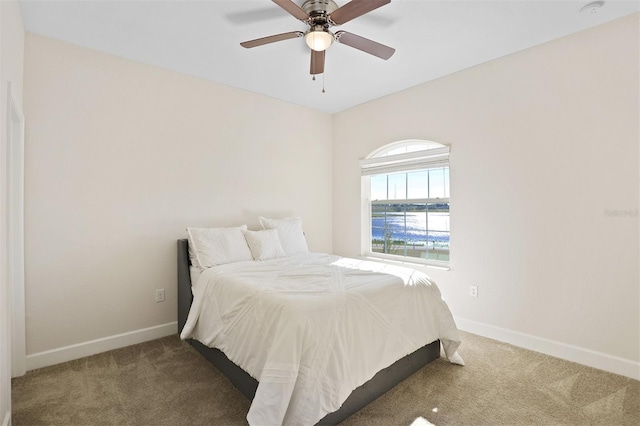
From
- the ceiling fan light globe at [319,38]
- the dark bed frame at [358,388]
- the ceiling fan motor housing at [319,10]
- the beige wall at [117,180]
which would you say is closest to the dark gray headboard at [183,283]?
the dark bed frame at [358,388]

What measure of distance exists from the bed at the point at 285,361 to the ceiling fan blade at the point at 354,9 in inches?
67.7

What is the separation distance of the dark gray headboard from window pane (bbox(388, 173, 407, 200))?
2471mm

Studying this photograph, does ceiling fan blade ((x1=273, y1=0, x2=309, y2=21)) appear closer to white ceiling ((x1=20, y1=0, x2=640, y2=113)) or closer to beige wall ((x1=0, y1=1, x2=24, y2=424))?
white ceiling ((x1=20, y1=0, x2=640, y2=113))

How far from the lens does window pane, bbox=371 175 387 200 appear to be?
4035mm

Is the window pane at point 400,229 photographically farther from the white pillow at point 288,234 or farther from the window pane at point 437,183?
the white pillow at point 288,234

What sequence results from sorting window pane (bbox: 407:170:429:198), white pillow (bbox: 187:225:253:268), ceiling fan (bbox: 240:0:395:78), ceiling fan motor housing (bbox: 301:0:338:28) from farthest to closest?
window pane (bbox: 407:170:429:198)
white pillow (bbox: 187:225:253:268)
ceiling fan motor housing (bbox: 301:0:338:28)
ceiling fan (bbox: 240:0:395:78)

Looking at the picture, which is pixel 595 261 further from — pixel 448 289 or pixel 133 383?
pixel 133 383

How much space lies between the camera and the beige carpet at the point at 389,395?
1.78 meters

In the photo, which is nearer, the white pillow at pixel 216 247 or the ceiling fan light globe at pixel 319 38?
the ceiling fan light globe at pixel 319 38

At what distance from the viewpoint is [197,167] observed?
323 centimetres

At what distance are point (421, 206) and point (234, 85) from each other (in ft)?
8.37

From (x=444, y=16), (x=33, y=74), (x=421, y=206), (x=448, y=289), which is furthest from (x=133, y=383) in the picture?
(x=444, y=16)

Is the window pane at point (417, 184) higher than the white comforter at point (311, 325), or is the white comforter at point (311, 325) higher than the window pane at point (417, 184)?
the window pane at point (417, 184)

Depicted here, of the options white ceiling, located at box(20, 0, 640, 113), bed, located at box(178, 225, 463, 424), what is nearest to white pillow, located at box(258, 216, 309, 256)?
bed, located at box(178, 225, 463, 424)
